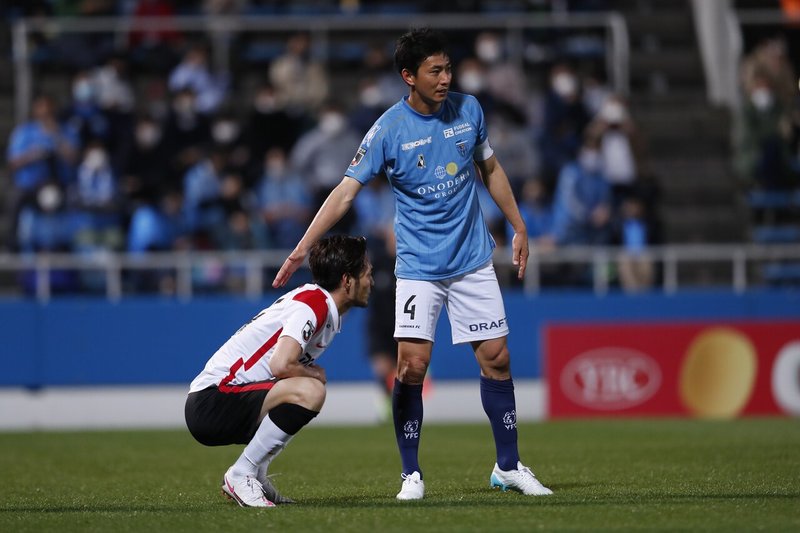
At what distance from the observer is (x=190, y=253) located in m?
16.6

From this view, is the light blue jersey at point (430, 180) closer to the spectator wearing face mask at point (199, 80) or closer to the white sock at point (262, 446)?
the white sock at point (262, 446)

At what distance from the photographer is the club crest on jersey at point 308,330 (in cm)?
716

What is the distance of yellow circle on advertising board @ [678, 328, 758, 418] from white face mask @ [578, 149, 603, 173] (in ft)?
10.2

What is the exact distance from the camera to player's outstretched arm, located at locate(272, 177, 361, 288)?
24.1ft

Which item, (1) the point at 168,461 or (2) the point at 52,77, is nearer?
(1) the point at 168,461

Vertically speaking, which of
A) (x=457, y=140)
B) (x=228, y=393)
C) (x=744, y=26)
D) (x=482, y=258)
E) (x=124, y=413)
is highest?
(x=744, y=26)

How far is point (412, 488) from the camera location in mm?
7719

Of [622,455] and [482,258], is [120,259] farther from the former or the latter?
[482,258]

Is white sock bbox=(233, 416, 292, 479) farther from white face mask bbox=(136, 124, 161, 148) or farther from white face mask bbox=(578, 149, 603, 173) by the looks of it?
white face mask bbox=(136, 124, 161, 148)

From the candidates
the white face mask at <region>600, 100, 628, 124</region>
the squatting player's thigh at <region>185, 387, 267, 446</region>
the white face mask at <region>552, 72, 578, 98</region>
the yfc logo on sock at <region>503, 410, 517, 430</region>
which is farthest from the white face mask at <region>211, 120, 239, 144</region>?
the squatting player's thigh at <region>185, 387, 267, 446</region>

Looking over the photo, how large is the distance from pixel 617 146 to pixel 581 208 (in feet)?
5.23

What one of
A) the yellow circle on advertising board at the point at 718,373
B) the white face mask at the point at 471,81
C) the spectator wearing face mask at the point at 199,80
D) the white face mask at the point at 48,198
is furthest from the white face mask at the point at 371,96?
the yellow circle on advertising board at the point at 718,373

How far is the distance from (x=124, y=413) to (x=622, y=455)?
8043 millimetres

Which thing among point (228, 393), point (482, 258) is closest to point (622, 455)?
point (482, 258)
